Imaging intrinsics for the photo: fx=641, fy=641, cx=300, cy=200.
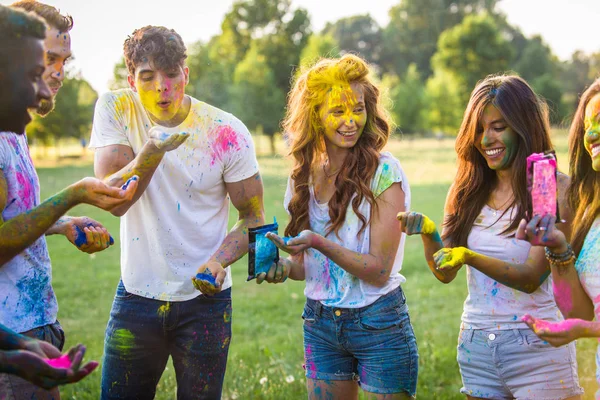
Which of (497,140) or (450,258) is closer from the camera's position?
(450,258)

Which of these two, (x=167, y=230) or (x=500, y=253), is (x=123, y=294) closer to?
(x=167, y=230)

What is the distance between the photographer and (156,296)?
337 centimetres

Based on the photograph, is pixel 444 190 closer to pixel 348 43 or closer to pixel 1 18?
pixel 1 18

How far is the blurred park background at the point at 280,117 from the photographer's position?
5555 mm

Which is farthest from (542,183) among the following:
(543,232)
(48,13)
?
(48,13)

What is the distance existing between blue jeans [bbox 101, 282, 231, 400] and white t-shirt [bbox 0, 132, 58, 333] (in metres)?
0.46

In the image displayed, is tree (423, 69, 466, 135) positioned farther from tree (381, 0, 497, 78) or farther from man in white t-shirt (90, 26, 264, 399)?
man in white t-shirt (90, 26, 264, 399)

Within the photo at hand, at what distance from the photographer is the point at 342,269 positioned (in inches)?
131

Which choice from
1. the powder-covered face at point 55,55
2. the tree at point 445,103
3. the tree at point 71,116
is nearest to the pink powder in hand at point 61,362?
the powder-covered face at point 55,55

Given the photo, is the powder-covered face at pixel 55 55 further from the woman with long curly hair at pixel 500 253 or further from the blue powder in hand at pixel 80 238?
the woman with long curly hair at pixel 500 253

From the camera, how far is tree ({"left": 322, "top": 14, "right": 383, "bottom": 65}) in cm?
7644

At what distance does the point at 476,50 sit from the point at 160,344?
1816 inches

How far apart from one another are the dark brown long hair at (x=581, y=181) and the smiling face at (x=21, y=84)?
2.28 meters

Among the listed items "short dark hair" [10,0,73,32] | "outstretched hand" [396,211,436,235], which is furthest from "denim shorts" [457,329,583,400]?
"short dark hair" [10,0,73,32]
